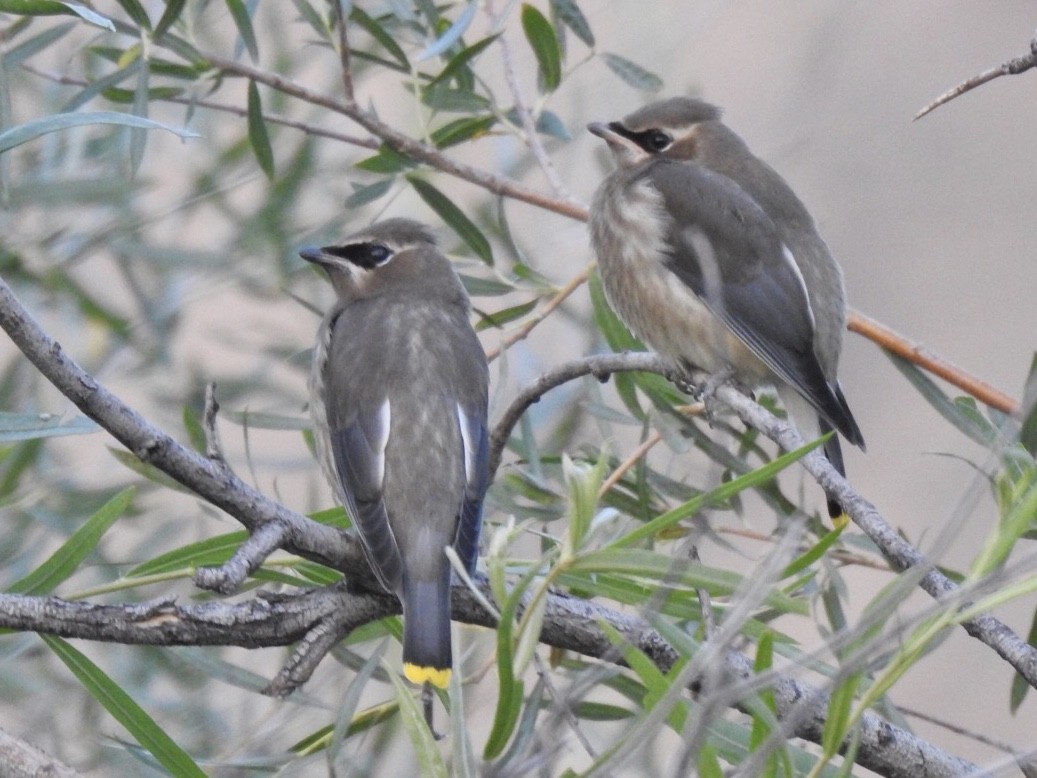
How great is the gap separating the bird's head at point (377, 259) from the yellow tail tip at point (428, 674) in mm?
1421

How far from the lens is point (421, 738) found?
5.88 feet

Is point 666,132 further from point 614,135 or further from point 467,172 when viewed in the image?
point 467,172

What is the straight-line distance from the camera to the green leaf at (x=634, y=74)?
4043mm

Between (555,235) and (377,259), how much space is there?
1067mm

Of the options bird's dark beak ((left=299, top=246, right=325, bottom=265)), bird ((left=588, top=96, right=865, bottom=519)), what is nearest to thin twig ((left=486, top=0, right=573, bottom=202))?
bird ((left=588, top=96, right=865, bottom=519))

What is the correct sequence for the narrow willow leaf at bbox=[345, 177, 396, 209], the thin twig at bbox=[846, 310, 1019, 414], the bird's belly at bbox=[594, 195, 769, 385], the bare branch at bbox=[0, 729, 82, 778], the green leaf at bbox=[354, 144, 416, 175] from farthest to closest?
the bird's belly at bbox=[594, 195, 769, 385], the narrow willow leaf at bbox=[345, 177, 396, 209], the green leaf at bbox=[354, 144, 416, 175], the thin twig at bbox=[846, 310, 1019, 414], the bare branch at bbox=[0, 729, 82, 778]

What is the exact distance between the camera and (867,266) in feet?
23.3

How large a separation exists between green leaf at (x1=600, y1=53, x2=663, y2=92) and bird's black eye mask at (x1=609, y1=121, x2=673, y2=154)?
0.59 m

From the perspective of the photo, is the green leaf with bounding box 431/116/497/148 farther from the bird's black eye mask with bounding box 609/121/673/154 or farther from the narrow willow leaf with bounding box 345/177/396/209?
the bird's black eye mask with bounding box 609/121/673/154

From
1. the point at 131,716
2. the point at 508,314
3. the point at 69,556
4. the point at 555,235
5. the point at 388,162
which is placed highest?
the point at 388,162

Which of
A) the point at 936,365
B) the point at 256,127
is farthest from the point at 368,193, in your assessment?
the point at 936,365

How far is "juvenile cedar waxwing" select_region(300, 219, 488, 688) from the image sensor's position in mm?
2699

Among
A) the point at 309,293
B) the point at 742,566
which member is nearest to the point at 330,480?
the point at 309,293

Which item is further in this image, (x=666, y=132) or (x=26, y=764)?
(x=666, y=132)
